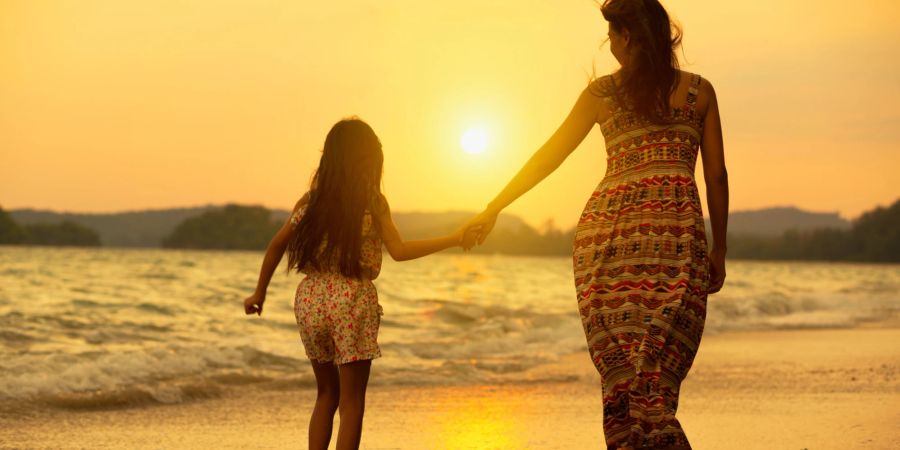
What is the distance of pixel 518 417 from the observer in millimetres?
7879

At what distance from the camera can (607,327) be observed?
13.2 ft

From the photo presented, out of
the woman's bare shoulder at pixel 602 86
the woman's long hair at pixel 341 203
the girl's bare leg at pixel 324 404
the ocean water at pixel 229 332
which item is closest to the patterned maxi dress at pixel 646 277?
the woman's bare shoulder at pixel 602 86

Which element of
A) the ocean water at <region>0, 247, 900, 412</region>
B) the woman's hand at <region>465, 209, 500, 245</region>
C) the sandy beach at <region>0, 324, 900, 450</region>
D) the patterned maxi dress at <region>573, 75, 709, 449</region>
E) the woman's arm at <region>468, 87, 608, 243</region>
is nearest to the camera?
the patterned maxi dress at <region>573, 75, 709, 449</region>

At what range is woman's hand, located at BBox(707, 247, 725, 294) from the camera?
4.19 m

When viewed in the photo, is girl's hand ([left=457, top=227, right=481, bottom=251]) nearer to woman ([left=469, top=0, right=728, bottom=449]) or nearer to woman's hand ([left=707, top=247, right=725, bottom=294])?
woman ([left=469, top=0, right=728, bottom=449])

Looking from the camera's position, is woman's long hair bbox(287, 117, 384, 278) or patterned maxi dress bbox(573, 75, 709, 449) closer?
patterned maxi dress bbox(573, 75, 709, 449)

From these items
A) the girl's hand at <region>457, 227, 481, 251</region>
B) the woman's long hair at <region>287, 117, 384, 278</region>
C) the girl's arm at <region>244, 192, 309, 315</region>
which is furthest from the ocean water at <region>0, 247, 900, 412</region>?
the woman's long hair at <region>287, 117, 384, 278</region>

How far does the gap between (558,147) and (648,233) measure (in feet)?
2.18

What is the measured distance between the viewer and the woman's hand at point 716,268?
4.19 metres

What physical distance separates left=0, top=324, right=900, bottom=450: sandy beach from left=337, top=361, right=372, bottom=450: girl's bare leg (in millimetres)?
1828

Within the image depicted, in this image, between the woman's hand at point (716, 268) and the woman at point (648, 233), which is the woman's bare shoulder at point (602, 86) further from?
the woman's hand at point (716, 268)

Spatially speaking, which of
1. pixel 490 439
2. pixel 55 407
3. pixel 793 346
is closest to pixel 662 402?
pixel 490 439

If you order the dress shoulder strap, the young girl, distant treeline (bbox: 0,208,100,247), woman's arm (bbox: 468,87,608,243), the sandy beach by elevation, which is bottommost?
the sandy beach

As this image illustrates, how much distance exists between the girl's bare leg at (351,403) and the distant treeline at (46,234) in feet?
192
